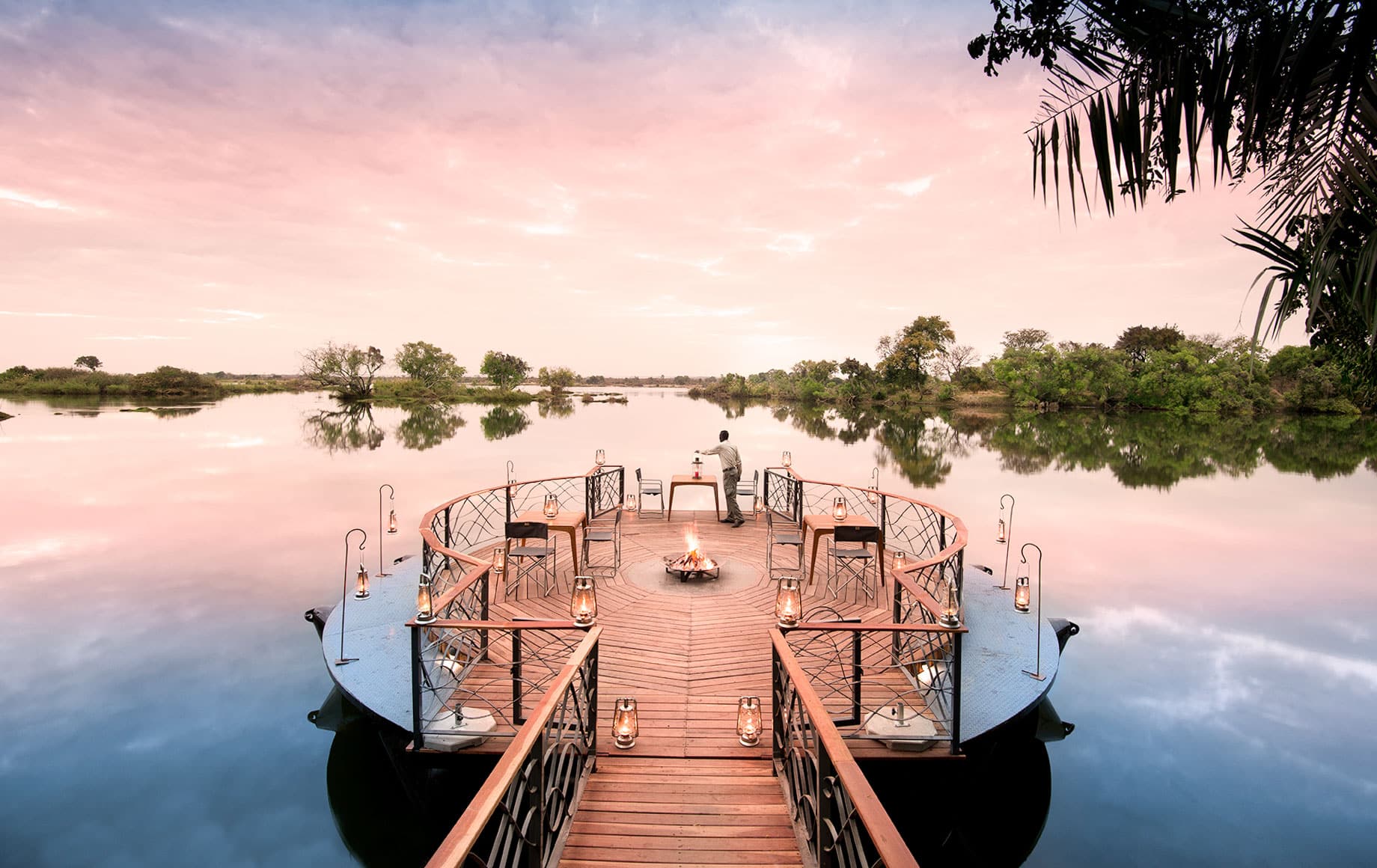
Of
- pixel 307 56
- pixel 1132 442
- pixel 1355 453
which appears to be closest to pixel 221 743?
pixel 307 56

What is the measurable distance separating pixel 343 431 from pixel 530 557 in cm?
3228

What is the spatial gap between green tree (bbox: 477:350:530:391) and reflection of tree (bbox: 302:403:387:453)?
21.9m

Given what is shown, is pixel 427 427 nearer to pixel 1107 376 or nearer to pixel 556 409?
pixel 556 409

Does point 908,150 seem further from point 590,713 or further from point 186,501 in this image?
point 186,501

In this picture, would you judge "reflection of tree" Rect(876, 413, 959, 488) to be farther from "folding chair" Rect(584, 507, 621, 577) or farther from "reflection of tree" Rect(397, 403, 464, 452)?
"reflection of tree" Rect(397, 403, 464, 452)

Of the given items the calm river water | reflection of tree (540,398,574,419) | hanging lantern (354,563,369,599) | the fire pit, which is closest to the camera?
the calm river water

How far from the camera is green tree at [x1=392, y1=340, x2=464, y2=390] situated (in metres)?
65.6

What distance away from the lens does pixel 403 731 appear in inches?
157

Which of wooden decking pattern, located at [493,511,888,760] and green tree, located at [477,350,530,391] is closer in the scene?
wooden decking pattern, located at [493,511,888,760]

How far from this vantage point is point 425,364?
6594 cm

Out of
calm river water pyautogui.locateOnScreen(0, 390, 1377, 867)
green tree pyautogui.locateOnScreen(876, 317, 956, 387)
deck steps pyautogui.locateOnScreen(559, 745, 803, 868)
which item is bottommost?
calm river water pyautogui.locateOnScreen(0, 390, 1377, 867)

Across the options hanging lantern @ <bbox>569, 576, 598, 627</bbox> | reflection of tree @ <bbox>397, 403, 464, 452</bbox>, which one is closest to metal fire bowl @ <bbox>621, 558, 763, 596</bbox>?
hanging lantern @ <bbox>569, 576, 598, 627</bbox>

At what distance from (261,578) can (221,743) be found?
5240 mm

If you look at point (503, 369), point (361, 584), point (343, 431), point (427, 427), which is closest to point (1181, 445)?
point (361, 584)
